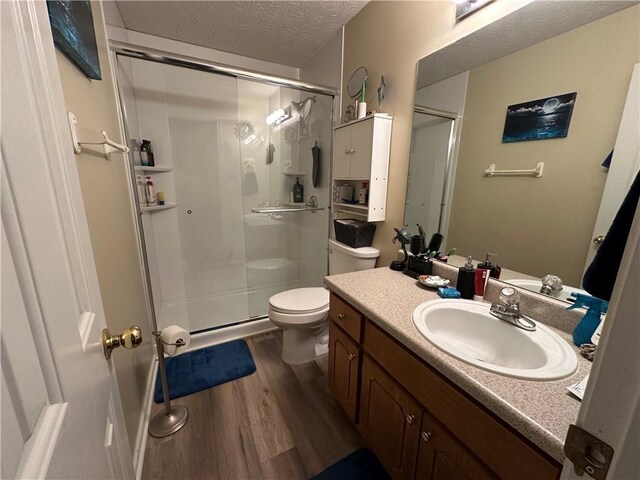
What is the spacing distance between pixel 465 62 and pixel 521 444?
145 cm

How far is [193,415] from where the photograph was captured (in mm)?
1479

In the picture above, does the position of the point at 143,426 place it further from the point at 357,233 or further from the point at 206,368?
the point at 357,233

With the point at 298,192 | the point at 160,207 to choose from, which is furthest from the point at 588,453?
the point at 160,207

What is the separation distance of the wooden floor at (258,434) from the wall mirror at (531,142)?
3.93 ft

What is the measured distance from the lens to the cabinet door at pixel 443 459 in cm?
70

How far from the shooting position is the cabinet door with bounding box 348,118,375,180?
1.67 m

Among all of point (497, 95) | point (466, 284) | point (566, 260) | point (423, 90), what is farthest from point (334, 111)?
point (566, 260)

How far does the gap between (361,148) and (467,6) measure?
0.82 metres

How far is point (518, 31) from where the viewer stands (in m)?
1.01

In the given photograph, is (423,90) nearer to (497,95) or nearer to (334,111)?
(497,95)

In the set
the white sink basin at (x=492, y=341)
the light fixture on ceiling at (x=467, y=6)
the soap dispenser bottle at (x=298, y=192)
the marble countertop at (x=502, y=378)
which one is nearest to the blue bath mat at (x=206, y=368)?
the marble countertop at (x=502, y=378)

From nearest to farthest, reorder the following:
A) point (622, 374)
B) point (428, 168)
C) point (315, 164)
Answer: point (622, 374) → point (428, 168) → point (315, 164)

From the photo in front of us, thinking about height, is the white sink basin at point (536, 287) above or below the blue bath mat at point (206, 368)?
above

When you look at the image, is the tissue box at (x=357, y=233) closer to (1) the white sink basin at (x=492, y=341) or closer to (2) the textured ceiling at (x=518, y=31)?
(1) the white sink basin at (x=492, y=341)
